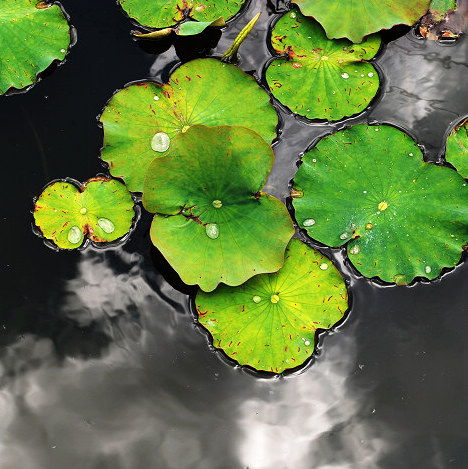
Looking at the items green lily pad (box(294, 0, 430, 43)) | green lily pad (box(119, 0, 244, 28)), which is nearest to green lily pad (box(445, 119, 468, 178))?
green lily pad (box(294, 0, 430, 43))

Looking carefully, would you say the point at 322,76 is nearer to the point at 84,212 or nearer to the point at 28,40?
the point at 84,212

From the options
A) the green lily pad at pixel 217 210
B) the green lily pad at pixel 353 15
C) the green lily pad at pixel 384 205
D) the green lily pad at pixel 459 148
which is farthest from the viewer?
the green lily pad at pixel 353 15

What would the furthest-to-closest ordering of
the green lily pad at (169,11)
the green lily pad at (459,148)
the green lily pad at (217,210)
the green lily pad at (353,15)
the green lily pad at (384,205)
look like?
the green lily pad at (169,11) → the green lily pad at (353,15) → the green lily pad at (459,148) → the green lily pad at (384,205) → the green lily pad at (217,210)

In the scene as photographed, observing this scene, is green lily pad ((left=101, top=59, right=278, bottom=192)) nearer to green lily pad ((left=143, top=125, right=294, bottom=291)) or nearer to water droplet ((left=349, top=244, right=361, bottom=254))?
green lily pad ((left=143, top=125, right=294, bottom=291))

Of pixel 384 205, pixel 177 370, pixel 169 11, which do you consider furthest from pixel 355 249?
pixel 169 11

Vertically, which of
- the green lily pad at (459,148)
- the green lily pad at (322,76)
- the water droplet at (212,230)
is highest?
the green lily pad at (322,76)

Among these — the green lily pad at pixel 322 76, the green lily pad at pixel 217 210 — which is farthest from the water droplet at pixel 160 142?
the green lily pad at pixel 322 76

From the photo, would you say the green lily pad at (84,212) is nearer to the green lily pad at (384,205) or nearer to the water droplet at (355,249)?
the green lily pad at (384,205)
